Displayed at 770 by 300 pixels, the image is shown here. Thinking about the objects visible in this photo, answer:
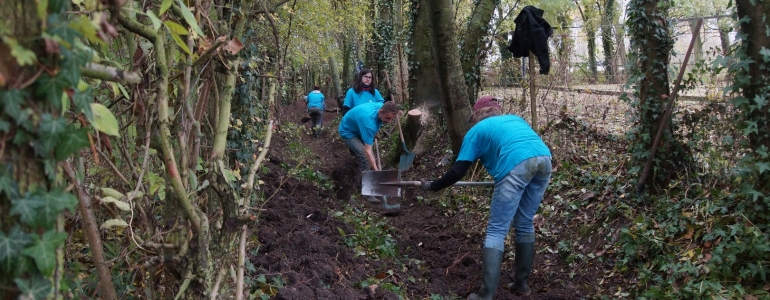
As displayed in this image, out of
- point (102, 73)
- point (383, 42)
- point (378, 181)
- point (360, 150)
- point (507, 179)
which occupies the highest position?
point (383, 42)

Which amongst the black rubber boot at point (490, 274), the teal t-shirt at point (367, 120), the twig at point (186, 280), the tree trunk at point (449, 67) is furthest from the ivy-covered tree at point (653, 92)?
the twig at point (186, 280)

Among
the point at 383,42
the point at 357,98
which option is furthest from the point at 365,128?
the point at 383,42

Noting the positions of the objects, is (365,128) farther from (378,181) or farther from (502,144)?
(502,144)

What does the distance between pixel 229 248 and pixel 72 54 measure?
4.11ft

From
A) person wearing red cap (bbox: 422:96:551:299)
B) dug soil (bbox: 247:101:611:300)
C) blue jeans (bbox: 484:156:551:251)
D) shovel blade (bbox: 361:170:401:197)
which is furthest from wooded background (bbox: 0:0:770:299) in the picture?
shovel blade (bbox: 361:170:401:197)

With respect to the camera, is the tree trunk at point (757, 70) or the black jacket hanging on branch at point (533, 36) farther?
the black jacket hanging on branch at point (533, 36)

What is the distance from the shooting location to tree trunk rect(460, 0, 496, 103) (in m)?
9.77

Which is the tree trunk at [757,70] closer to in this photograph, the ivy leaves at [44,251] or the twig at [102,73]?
the twig at [102,73]

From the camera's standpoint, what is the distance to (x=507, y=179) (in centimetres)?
470

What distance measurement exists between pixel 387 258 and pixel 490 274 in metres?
1.35

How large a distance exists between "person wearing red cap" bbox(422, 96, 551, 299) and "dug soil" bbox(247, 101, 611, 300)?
1.11 feet

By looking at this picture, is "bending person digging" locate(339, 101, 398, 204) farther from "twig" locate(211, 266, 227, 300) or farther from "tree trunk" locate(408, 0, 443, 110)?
"twig" locate(211, 266, 227, 300)

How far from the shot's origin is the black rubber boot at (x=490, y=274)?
15.1 feet

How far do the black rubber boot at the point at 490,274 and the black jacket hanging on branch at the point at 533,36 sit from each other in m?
3.23
